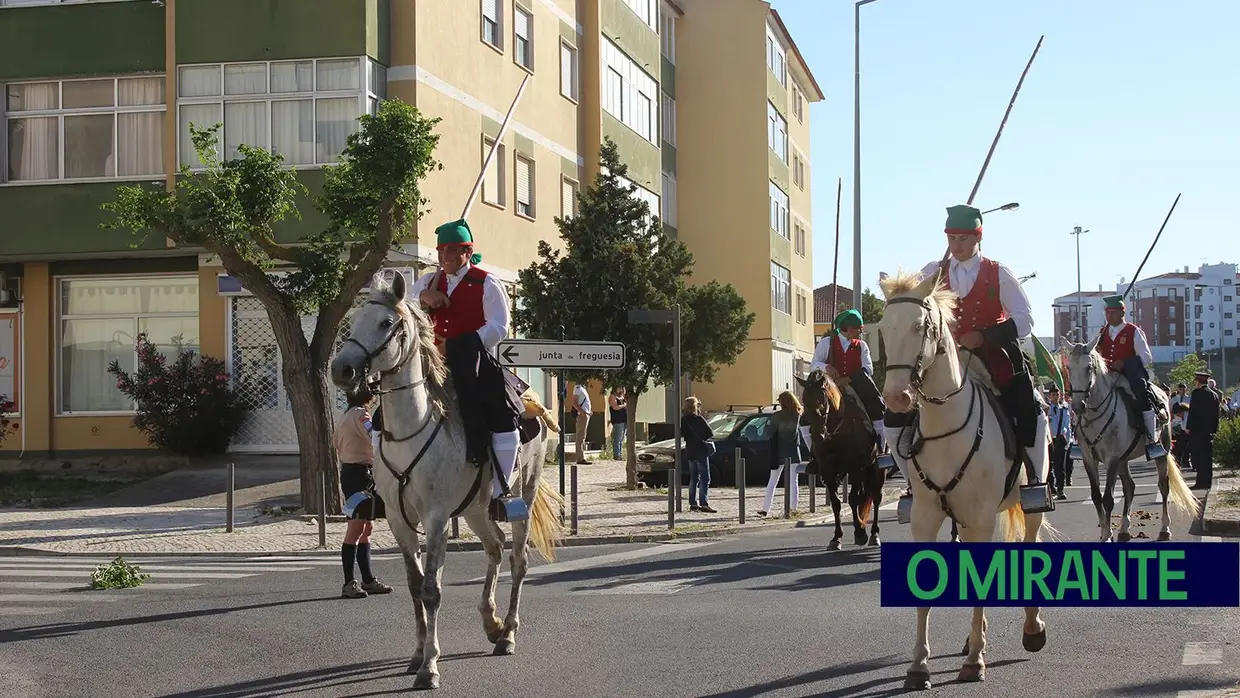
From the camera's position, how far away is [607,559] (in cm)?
1638

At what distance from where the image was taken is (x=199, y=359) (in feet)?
96.4

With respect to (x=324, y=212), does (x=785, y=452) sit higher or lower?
lower

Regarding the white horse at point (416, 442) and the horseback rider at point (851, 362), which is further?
the horseback rider at point (851, 362)

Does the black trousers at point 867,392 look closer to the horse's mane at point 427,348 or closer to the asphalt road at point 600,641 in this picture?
the asphalt road at point 600,641

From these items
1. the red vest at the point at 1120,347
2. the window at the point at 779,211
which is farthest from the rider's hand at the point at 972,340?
the window at the point at 779,211

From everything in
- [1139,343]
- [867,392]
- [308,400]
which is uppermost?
[1139,343]

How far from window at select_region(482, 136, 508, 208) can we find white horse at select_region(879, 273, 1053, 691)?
24.5m

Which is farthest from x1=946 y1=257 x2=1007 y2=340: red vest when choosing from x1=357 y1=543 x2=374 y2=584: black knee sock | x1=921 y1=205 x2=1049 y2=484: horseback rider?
x1=357 y1=543 x2=374 y2=584: black knee sock

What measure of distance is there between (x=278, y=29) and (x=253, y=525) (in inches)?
435

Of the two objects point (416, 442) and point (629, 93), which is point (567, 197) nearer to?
point (629, 93)

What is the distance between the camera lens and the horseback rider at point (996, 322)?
895 cm

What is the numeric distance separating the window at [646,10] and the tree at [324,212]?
2430cm

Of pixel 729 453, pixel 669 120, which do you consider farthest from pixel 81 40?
pixel 669 120

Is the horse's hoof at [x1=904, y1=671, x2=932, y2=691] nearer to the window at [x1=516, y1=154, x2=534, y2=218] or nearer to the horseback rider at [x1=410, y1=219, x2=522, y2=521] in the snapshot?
the horseback rider at [x1=410, y1=219, x2=522, y2=521]
